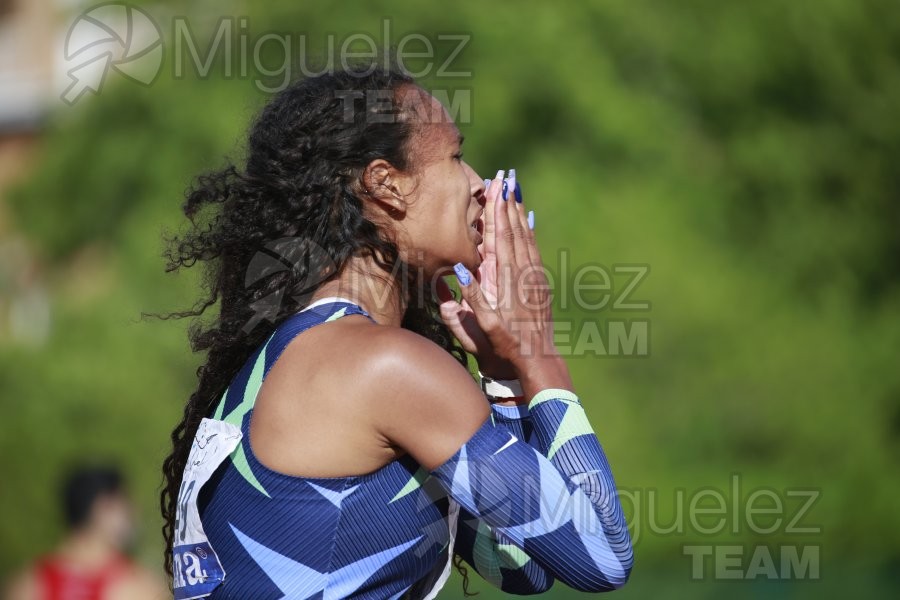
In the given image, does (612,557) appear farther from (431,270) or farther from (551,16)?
(551,16)

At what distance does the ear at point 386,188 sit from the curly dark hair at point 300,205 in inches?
0.7

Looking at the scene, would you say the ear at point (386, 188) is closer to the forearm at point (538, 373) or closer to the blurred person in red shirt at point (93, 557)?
the forearm at point (538, 373)

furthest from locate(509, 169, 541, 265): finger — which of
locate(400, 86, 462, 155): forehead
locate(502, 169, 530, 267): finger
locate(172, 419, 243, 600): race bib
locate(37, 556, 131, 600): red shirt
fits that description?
locate(37, 556, 131, 600): red shirt

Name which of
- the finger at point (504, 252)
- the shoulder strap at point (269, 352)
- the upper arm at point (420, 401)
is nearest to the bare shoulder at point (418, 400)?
the upper arm at point (420, 401)

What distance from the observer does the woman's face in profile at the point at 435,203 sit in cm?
215

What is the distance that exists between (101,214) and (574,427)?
7.55 metres

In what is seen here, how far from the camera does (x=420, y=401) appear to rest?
1.83 m

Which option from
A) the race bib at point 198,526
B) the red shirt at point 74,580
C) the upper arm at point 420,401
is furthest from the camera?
the red shirt at point 74,580

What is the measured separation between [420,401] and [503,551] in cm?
58

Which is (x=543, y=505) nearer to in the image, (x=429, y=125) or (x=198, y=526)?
(x=198, y=526)

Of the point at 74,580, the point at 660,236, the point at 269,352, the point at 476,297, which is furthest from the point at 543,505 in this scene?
the point at 660,236

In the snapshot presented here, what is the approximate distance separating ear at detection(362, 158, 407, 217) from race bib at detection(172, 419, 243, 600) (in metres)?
0.51

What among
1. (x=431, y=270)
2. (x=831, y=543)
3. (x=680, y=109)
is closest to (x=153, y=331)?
(x=680, y=109)

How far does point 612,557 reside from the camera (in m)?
1.91
